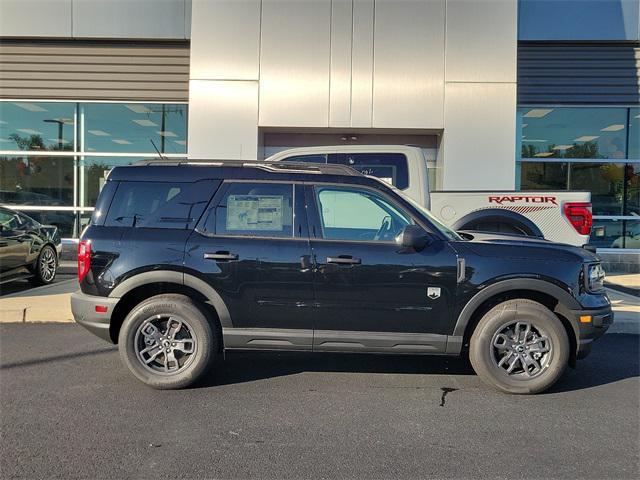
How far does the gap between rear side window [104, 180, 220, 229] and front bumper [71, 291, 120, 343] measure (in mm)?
657

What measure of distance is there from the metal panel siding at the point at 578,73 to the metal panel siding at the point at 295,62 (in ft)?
16.1

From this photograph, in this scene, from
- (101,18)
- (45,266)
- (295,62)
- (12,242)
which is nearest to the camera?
(12,242)

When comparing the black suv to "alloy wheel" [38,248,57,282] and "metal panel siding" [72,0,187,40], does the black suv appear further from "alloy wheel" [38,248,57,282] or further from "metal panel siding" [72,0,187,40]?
"metal panel siding" [72,0,187,40]

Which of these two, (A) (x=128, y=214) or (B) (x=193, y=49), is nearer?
(A) (x=128, y=214)

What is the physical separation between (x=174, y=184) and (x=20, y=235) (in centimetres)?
524

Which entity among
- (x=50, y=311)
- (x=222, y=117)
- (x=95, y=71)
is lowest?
(x=50, y=311)

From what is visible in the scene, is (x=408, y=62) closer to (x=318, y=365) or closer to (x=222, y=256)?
(x=318, y=365)

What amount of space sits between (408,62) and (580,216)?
6.12 meters

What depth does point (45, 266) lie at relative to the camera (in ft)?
29.2

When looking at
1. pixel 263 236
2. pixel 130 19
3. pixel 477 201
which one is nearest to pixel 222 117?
pixel 130 19

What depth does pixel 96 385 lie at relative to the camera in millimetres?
4375

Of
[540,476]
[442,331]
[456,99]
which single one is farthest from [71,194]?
[540,476]

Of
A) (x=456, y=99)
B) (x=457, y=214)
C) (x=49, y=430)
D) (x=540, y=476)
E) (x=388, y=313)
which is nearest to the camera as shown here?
(x=540, y=476)

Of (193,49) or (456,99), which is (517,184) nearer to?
(456,99)
